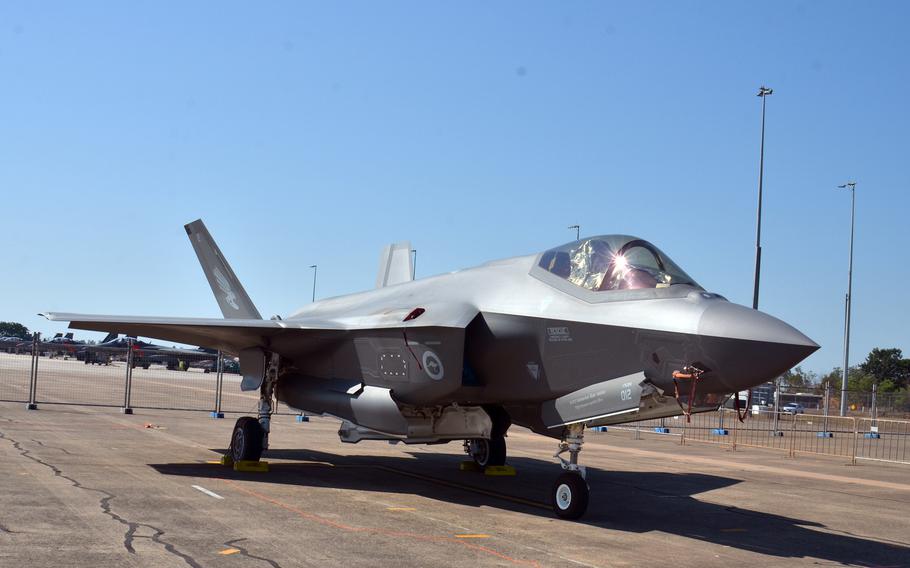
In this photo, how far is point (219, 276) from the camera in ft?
59.0

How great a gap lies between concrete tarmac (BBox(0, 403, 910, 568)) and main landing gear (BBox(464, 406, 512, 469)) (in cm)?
39

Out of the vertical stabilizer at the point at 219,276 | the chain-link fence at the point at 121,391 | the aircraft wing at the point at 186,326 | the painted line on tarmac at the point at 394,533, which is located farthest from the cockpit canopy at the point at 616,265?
the chain-link fence at the point at 121,391

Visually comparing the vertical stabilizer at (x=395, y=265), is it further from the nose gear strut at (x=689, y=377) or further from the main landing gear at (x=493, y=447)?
the nose gear strut at (x=689, y=377)

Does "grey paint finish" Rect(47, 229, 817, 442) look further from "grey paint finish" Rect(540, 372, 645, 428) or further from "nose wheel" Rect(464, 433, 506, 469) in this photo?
"nose wheel" Rect(464, 433, 506, 469)

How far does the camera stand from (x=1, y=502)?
8.81 meters

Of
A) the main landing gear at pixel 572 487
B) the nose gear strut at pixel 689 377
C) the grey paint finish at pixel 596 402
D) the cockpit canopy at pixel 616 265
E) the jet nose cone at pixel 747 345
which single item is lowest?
the main landing gear at pixel 572 487

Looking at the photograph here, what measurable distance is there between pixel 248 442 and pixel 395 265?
5964mm

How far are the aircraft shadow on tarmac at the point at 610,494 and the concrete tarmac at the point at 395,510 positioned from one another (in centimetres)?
4

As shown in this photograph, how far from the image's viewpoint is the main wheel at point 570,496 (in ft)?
32.0

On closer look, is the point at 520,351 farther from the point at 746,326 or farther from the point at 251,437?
the point at 251,437

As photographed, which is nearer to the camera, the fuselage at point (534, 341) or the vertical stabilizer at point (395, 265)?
the fuselage at point (534, 341)

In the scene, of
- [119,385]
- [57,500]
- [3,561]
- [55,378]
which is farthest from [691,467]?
[55,378]

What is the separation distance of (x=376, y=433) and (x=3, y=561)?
6238 mm

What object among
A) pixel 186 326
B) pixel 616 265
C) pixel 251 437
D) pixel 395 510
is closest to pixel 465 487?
pixel 395 510
